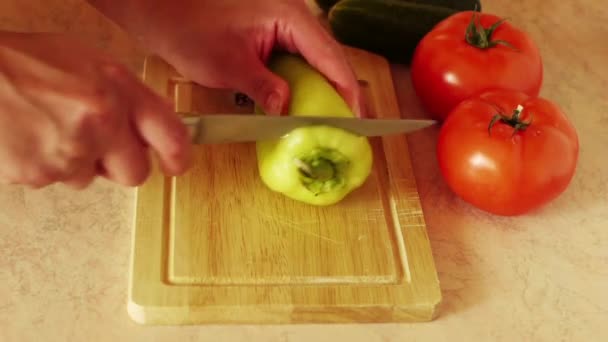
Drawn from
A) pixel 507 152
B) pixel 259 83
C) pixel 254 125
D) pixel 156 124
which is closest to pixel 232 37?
pixel 259 83

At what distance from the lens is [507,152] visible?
39.2 inches

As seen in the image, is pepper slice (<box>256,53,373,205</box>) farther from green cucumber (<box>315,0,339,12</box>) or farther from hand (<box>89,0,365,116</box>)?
green cucumber (<box>315,0,339,12</box>)

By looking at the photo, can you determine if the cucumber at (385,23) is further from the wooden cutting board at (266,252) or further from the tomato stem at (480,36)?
the wooden cutting board at (266,252)

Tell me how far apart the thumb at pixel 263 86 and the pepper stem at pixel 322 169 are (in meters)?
0.11

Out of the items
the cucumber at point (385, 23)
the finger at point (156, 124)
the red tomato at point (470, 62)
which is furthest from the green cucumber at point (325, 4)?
the finger at point (156, 124)

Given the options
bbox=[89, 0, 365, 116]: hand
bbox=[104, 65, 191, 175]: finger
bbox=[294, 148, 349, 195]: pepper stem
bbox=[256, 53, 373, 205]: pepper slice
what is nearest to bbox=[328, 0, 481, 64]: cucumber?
bbox=[89, 0, 365, 116]: hand

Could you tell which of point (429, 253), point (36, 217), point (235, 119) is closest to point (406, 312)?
point (429, 253)

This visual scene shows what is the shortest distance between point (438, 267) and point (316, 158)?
23cm

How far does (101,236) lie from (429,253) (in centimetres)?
45

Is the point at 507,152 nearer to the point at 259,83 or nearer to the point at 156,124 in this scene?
the point at 259,83

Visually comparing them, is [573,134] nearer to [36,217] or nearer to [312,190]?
[312,190]

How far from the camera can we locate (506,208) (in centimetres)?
104

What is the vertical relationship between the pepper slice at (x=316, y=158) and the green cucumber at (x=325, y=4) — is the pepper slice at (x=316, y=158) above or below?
above

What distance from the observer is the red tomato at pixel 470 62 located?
1131mm
